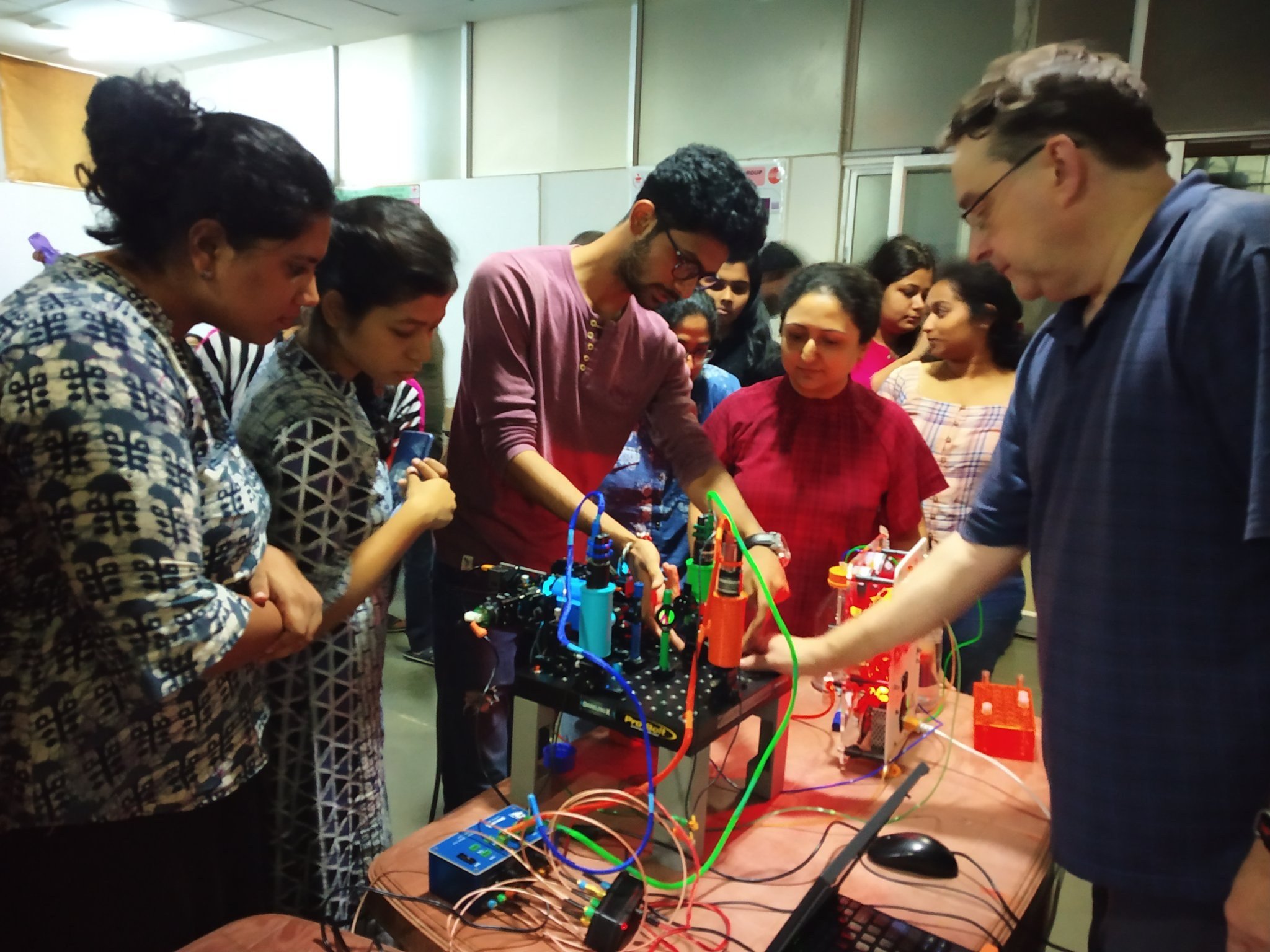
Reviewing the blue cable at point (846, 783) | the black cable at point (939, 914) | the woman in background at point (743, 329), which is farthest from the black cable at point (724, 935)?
the woman in background at point (743, 329)

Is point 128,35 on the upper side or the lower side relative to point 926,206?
upper

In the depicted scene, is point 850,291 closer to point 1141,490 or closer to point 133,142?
point 1141,490

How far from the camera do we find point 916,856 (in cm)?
105

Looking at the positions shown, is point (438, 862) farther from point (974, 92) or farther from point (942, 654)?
point (942, 654)

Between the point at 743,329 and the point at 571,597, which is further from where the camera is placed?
the point at 743,329

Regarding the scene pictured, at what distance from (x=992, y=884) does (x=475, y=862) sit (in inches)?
24.8

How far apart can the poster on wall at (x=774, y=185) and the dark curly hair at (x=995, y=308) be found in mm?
1863

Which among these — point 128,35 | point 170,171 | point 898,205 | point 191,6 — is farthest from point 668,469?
point 128,35

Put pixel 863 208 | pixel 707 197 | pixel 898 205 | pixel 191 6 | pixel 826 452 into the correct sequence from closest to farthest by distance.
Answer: pixel 707 197 → pixel 826 452 → pixel 898 205 → pixel 863 208 → pixel 191 6

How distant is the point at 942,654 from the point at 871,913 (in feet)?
3.24

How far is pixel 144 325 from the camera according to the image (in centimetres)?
83

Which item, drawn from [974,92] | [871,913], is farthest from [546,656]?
[974,92]

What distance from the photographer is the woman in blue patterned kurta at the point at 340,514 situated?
1062 mm

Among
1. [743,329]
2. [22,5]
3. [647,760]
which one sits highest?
[22,5]
